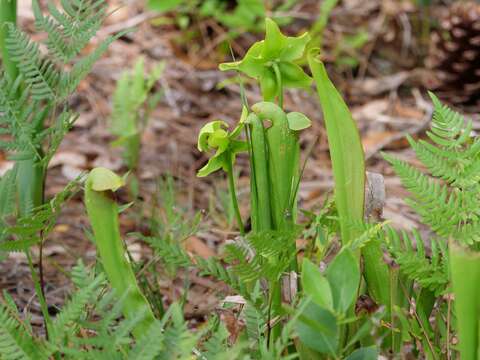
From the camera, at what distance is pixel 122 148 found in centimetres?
202

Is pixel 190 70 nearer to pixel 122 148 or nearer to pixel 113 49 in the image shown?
pixel 113 49

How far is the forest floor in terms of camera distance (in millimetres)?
1488

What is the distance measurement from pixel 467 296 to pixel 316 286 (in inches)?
5.7

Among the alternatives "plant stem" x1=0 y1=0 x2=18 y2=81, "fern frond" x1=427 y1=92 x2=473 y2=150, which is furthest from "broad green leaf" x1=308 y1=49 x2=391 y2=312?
"plant stem" x1=0 y1=0 x2=18 y2=81

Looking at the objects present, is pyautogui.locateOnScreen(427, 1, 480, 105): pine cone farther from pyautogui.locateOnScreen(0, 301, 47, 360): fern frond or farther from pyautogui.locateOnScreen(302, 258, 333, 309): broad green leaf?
pyautogui.locateOnScreen(0, 301, 47, 360): fern frond

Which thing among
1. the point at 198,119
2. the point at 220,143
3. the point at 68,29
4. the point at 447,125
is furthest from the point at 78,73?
the point at 198,119

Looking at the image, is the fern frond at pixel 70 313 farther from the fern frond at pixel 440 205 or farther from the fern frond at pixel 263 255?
the fern frond at pixel 440 205

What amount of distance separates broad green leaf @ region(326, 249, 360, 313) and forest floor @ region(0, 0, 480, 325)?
0.49 meters

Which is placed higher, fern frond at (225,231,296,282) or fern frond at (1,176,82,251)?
fern frond at (1,176,82,251)

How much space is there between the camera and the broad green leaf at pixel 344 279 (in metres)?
0.74

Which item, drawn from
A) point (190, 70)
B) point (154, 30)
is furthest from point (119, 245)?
point (154, 30)

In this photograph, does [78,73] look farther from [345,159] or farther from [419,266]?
[419,266]

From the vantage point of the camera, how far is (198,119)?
219 cm

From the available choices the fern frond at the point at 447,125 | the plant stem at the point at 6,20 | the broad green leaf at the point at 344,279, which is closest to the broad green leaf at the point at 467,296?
the broad green leaf at the point at 344,279
